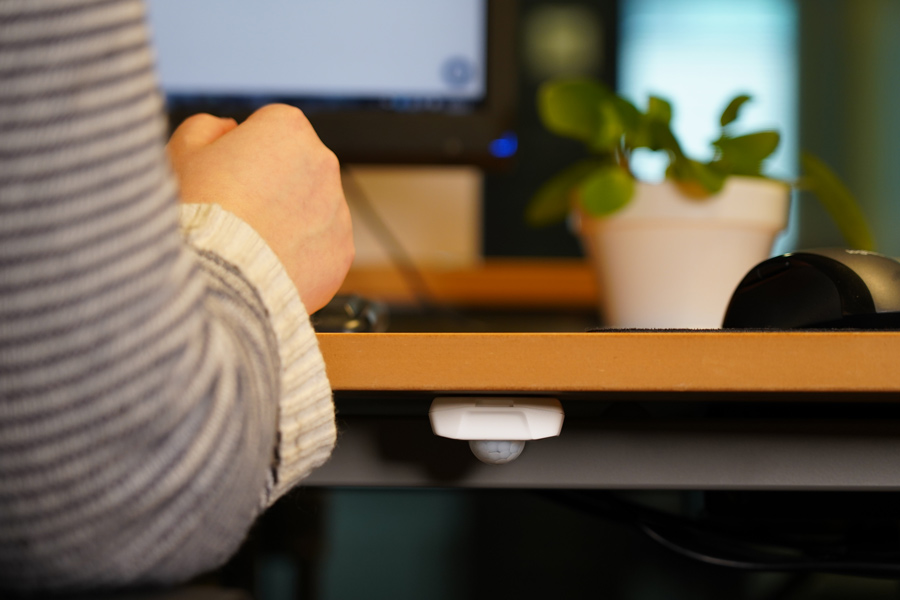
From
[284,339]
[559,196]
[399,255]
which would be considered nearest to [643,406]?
[284,339]

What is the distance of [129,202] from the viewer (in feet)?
0.59

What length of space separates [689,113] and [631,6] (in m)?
0.47

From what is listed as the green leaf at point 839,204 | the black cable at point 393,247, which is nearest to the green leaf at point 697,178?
the green leaf at point 839,204

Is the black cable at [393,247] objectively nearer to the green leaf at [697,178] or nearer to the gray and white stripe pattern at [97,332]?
the green leaf at [697,178]

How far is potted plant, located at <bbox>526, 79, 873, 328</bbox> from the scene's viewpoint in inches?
21.2

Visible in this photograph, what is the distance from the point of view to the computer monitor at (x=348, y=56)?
63cm

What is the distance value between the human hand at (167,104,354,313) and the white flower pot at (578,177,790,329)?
278 mm

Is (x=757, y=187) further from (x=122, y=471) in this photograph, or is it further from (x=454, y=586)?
(x=454, y=586)

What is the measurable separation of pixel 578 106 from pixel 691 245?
143 mm

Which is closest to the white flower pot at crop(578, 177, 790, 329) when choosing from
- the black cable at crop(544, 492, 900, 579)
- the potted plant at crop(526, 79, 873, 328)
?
the potted plant at crop(526, 79, 873, 328)

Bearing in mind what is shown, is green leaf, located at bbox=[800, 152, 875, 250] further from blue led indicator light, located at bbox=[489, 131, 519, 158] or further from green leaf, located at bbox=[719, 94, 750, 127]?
blue led indicator light, located at bbox=[489, 131, 519, 158]

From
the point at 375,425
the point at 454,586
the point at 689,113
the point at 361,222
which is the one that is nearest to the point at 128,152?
the point at 375,425

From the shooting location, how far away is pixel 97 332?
0.18 m

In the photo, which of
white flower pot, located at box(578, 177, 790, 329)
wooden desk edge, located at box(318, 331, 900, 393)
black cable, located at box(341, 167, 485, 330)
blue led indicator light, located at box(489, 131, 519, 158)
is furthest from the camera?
black cable, located at box(341, 167, 485, 330)
